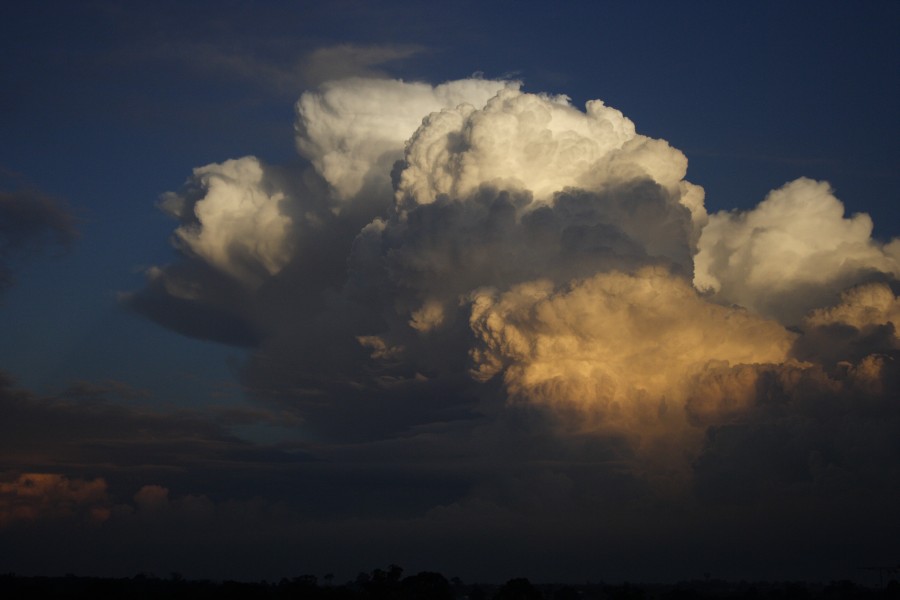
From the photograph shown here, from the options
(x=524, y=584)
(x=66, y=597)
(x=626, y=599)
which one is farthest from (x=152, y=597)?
(x=626, y=599)

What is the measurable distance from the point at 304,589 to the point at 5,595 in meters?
46.3

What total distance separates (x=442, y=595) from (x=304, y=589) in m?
36.9

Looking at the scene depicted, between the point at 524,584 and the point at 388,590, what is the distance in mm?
23423

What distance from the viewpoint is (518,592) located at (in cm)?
14888

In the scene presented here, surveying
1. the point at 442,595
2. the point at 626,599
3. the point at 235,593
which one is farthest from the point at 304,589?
the point at 626,599

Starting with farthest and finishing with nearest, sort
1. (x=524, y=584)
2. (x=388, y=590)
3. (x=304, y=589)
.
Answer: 1. (x=304, y=589)
2. (x=388, y=590)
3. (x=524, y=584)

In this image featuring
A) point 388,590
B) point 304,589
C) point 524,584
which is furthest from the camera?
point 304,589

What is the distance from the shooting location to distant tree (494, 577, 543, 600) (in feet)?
484

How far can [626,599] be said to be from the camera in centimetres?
18562

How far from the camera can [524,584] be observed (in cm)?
15112

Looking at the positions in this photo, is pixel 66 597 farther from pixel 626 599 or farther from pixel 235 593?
pixel 626 599

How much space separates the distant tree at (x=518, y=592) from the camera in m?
148

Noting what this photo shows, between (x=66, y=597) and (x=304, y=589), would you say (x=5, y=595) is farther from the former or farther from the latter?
(x=304, y=589)

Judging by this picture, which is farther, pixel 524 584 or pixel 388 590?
pixel 388 590
